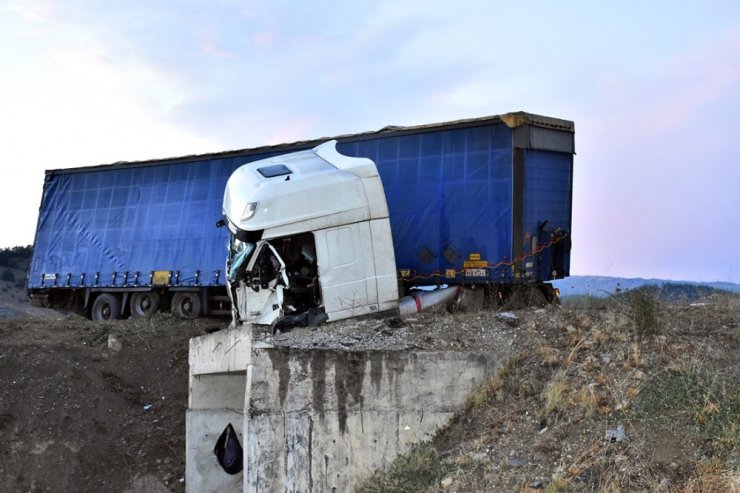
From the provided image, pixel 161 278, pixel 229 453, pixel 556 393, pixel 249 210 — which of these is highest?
pixel 249 210

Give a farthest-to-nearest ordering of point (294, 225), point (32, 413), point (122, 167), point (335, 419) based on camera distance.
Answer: point (122, 167) → point (32, 413) → point (294, 225) → point (335, 419)

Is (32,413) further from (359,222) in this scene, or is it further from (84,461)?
(359,222)

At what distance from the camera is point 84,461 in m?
13.6

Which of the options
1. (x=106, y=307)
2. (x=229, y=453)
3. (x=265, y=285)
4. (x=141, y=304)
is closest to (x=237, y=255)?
(x=265, y=285)


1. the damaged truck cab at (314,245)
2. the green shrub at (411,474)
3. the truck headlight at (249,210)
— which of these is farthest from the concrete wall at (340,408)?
the truck headlight at (249,210)

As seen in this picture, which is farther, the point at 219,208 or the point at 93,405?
the point at 219,208

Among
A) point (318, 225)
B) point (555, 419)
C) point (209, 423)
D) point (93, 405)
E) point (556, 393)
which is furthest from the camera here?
point (93, 405)

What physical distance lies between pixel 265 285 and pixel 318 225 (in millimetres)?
1166

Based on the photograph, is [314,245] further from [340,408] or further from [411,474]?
[411,474]

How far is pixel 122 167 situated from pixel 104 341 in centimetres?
472

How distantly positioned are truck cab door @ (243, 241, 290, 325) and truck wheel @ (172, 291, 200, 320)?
22.0 ft

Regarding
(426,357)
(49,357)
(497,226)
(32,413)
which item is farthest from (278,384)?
(49,357)

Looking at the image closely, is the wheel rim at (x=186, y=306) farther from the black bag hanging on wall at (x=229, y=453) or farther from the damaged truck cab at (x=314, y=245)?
the damaged truck cab at (x=314, y=245)

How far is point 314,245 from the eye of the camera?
10516 mm
